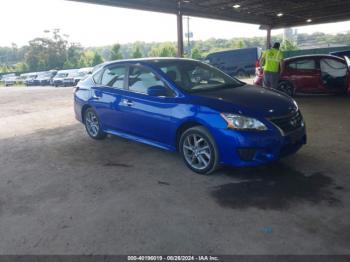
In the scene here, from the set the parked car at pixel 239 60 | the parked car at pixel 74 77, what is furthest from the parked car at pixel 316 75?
the parked car at pixel 74 77

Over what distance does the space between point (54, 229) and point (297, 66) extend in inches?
366

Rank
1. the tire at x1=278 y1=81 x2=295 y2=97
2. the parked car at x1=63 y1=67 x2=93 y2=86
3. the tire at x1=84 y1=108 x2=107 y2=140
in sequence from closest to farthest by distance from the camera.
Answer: the tire at x1=84 y1=108 x2=107 y2=140, the tire at x1=278 y1=81 x2=295 y2=97, the parked car at x1=63 y1=67 x2=93 y2=86

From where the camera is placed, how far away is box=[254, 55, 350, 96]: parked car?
396 inches

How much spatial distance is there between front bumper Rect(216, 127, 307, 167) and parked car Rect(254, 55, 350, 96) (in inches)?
269

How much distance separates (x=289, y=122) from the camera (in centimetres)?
431

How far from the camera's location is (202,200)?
3.76 metres

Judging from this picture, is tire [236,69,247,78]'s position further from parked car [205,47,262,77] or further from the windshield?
the windshield

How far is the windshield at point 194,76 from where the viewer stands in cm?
486

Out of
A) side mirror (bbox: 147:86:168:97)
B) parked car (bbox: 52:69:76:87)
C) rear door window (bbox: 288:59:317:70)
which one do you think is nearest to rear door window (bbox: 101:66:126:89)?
side mirror (bbox: 147:86:168:97)

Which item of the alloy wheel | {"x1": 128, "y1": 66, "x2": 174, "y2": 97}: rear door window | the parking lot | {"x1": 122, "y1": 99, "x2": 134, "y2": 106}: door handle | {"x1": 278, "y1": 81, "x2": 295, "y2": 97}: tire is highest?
{"x1": 128, "y1": 66, "x2": 174, "y2": 97}: rear door window

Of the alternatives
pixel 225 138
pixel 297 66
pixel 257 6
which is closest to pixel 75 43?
pixel 257 6

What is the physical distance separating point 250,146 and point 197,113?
0.80 meters

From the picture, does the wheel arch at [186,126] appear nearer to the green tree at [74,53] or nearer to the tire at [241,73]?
the tire at [241,73]

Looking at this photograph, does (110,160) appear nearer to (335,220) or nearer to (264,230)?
(264,230)
